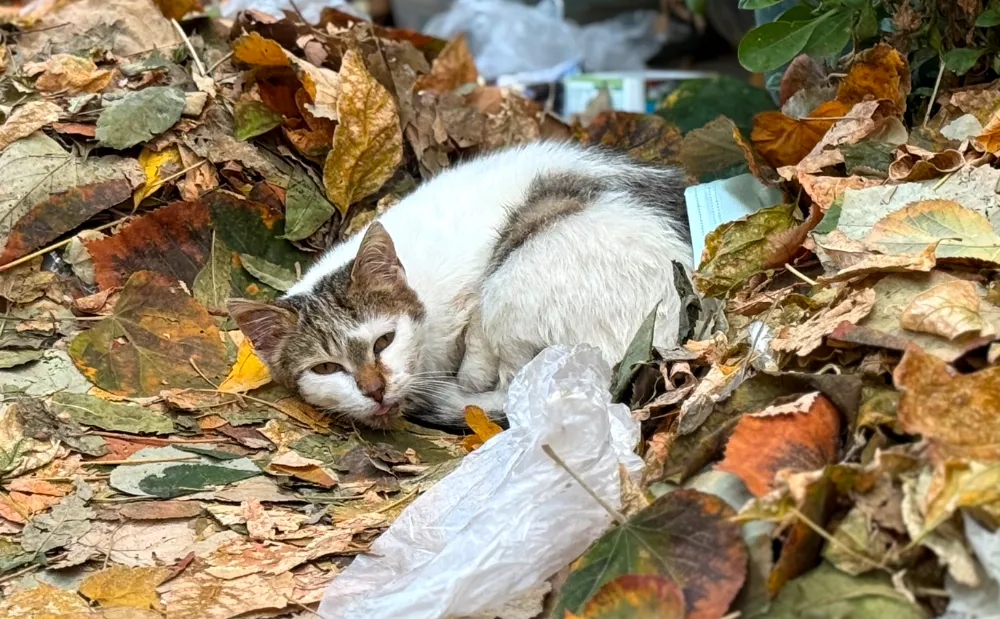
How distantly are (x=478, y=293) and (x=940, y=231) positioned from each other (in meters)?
1.07

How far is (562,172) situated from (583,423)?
3.38ft

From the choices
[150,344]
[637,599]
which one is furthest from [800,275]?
A: [150,344]

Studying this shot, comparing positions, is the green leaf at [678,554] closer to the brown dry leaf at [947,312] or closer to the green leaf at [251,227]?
the brown dry leaf at [947,312]

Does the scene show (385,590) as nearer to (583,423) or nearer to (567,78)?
(583,423)

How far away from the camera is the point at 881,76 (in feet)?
6.46

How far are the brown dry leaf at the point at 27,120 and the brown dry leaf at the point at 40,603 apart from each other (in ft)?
4.46

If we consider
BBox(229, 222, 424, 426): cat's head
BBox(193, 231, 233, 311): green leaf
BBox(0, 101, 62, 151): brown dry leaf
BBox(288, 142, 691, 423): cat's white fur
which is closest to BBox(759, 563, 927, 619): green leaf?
BBox(288, 142, 691, 423): cat's white fur

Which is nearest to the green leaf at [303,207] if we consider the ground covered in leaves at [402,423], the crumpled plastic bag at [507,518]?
the ground covered in leaves at [402,423]

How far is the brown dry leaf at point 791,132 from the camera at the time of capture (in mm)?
2027

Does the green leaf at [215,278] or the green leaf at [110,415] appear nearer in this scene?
the green leaf at [110,415]

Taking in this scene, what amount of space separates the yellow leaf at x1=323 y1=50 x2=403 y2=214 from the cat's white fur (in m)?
0.24

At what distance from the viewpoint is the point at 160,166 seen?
2.48 m

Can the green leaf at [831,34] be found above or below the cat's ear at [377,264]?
above

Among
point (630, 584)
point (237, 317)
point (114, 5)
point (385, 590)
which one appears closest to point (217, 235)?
point (237, 317)
